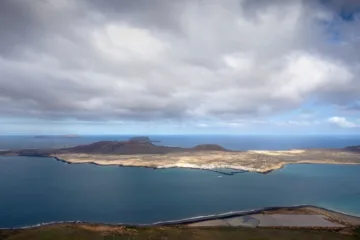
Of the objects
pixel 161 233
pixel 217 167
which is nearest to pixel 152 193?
pixel 161 233

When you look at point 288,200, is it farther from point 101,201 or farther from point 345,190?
point 101,201

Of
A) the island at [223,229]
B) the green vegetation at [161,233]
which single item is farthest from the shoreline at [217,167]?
the green vegetation at [161,233]

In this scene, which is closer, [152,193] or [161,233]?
[161,233]

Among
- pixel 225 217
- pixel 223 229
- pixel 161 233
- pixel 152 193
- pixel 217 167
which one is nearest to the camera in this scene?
pixel 161 233

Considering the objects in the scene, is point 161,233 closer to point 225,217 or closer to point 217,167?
point 225,217

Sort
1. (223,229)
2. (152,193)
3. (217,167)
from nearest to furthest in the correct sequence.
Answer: (223,229), (152,193), (217,167)

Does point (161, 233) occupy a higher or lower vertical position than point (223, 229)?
lower

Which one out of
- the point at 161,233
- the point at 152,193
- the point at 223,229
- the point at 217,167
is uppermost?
the point at 217,167
